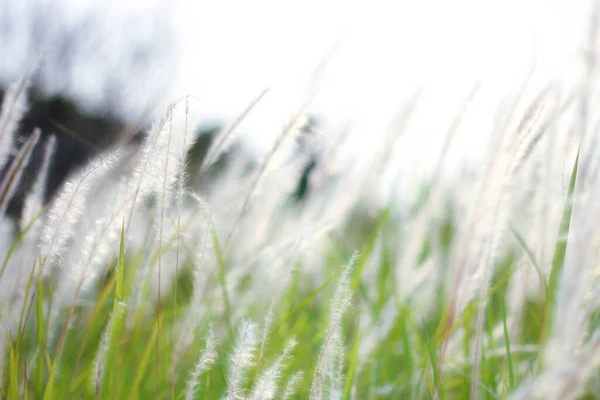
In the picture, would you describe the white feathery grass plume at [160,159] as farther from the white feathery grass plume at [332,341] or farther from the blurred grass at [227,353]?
the white feathery grass plume at [332,341]

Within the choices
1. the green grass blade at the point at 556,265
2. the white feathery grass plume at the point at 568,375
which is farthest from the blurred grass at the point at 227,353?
the white feathery grass plume at the point at 568,375

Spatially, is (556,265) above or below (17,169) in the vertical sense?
above

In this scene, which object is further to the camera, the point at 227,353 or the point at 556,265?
the point at 227,353

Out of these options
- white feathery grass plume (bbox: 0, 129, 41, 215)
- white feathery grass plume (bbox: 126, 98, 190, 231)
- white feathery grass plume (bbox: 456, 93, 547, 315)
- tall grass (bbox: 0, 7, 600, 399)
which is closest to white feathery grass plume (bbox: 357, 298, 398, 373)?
tall grass (bbox: 0, 7, 600, 399)

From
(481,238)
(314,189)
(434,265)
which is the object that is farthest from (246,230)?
(481,238)

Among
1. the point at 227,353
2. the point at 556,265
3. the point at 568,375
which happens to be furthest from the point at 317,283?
the point at 568,375

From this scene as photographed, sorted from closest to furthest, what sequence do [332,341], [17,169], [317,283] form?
1. [332,341]
2. [17,169]
3. [317,283]

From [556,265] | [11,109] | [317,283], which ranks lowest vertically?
[317,283]

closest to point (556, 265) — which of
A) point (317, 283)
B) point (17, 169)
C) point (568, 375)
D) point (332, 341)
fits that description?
point (332, 341)

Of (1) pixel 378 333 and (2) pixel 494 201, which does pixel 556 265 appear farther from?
(1) pixel 378 333

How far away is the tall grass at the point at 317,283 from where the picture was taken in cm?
47

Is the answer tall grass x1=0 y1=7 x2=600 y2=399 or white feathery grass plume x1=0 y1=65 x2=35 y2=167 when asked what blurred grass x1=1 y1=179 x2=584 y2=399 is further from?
white feathery grass plume x1=0 y1=65 x2=35 y2=167

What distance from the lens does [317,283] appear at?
1.31 meters

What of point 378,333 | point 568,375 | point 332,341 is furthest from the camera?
point 378,333
